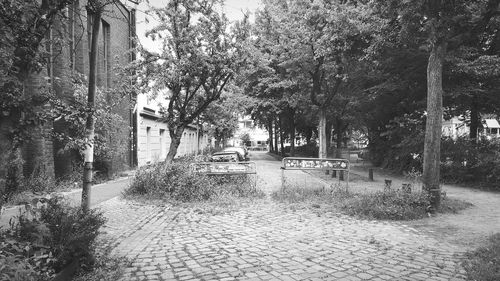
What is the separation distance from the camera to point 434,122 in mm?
9180

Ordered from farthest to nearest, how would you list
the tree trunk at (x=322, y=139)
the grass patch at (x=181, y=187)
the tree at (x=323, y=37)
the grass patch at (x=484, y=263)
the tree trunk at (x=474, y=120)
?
the tree trunk at (x=322, y=139), the tree trunk at (x=474, y=120), the tree at (x=323, y=37), the grass patch at (x=181, y=187), the grass patch at (x=484, y=263)

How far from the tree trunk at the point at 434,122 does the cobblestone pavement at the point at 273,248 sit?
237 centimetres

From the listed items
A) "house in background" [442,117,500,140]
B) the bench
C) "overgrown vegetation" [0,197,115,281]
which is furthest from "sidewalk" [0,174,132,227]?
"house in background" [442,117,500,140]

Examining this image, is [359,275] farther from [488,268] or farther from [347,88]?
[347,88]

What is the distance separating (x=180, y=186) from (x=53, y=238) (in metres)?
6.37

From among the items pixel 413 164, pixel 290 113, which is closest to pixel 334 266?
pixel 413 164

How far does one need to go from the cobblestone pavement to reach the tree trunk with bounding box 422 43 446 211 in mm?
2370

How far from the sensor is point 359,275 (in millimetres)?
4613

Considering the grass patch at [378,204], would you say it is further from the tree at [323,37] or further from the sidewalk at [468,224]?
the tree at [323,37]

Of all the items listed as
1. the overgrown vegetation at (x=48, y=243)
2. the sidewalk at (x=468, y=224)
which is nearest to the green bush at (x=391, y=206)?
the sidewalk at (x=468, y=224)

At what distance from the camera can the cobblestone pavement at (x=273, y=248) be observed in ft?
15.5

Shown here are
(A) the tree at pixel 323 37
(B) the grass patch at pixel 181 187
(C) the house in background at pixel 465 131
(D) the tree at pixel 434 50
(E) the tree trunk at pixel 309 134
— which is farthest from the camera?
(E) the tree trunk at pixel 309 134

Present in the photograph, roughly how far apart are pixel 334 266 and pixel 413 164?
50.4 feet

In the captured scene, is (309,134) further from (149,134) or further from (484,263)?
(484,263)
